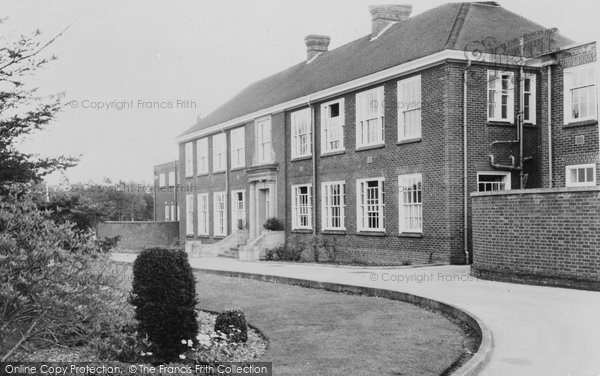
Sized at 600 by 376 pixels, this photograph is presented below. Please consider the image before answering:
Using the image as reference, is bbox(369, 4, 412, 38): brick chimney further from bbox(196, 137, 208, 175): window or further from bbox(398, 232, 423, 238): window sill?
bbox(196, 137, 208, 175): window

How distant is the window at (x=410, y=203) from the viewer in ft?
70.9

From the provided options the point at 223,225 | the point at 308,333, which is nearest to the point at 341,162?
the point at 223,225

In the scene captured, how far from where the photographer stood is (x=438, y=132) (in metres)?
20.7

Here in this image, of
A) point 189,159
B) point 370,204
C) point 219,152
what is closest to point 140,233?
point 189,159

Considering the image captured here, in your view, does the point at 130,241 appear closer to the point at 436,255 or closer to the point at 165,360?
the point at 436,255

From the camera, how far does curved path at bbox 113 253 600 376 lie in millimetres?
8062

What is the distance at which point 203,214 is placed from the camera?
Result: 130 feet

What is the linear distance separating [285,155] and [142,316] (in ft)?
71.2

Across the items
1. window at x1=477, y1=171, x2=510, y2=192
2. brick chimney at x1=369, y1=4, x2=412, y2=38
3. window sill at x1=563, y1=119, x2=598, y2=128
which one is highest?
brick chimney at x1=369, y1=4, x2=412, y2=38

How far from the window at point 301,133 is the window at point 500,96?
912 centimetres

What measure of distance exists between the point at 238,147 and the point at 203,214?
648cm

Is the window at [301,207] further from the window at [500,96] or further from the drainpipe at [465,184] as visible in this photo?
the window at [500,96]

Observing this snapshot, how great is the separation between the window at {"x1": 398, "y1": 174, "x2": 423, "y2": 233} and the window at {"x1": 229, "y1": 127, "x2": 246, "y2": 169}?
45.5 feet

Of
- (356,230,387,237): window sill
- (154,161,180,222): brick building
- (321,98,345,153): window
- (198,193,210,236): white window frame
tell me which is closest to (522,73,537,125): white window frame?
(356,230,387,237): window sill
